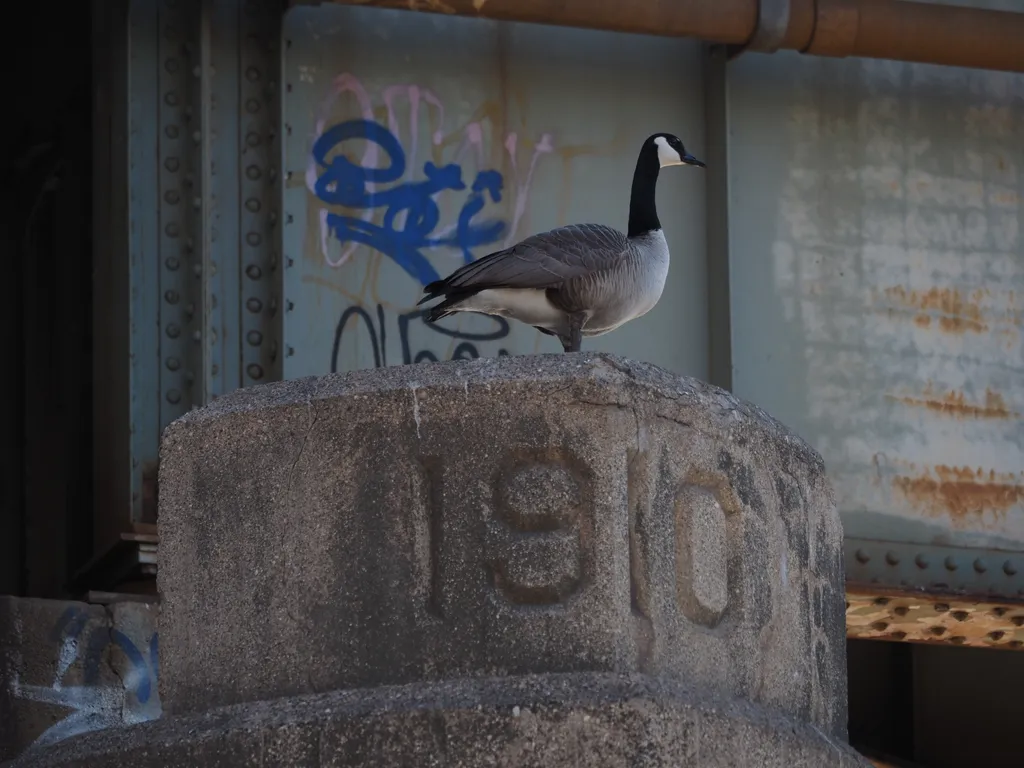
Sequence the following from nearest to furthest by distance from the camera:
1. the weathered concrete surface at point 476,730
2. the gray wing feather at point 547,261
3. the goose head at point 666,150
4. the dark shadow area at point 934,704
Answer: the weathered concrete surface at point 476,730 → the gray wing feather at point 547,261 → the goose head at point 666,150 → the dark shadow area at point 934,704

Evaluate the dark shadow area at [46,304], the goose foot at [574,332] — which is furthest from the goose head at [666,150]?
the dark shadow area at [46,304]

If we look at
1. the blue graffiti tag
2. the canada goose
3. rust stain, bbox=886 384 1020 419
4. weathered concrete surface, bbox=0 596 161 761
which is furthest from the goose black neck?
weathered concrete surface, bbox=0 596 161 761

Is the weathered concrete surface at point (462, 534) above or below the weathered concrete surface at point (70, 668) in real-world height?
above

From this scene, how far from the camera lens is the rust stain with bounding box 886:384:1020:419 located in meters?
9.12

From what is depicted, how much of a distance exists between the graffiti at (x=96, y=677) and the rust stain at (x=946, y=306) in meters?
3.75

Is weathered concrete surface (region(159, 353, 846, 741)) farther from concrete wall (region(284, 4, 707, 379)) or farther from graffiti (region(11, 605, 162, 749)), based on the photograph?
concrete wall (region(284, 4, 707, 379))

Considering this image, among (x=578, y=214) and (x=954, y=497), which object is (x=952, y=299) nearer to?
(x=954, y=497)

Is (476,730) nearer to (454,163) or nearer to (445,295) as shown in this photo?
(445,295)

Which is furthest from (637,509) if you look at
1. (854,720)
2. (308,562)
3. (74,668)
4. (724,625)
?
(854,720)

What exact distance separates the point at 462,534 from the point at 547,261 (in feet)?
8.30

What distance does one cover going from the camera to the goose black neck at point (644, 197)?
301 inches

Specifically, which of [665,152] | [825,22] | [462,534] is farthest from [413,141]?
[462,534]

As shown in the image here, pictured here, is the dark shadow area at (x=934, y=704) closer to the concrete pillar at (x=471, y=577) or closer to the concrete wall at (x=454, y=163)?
the concrete wall at (x=454, y=163)

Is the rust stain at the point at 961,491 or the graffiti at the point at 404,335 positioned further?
the rust stain at the point at 961,491
